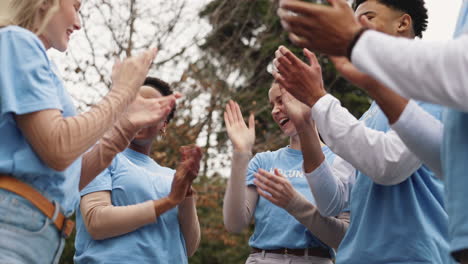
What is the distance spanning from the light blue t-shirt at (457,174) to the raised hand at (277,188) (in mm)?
1414

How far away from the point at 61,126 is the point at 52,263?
1.76 feet

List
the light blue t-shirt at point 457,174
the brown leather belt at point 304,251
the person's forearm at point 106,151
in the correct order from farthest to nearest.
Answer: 1. the brown leather belt at point 304,251
2. the person's forearm at point 106,151
3. the light blue t-shirt at point 457,174

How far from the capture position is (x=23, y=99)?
76.2 inches

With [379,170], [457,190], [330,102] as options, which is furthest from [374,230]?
[457,190]

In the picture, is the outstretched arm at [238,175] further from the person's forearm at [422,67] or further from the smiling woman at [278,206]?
the person's forearm at [422,67]

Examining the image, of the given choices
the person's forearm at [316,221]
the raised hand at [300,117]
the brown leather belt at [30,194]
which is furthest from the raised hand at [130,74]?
the person's forearm at [316,221]

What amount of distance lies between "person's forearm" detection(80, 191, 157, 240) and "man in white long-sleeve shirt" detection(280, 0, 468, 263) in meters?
1.55

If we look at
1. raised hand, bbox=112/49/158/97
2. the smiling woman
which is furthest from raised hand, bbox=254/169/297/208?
raised hand, bbox=112/49/158/97

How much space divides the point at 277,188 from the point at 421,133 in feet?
4.15

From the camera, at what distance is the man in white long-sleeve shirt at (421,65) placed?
143cm

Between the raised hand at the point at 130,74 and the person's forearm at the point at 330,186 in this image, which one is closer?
the raised hand at the point at 130,74

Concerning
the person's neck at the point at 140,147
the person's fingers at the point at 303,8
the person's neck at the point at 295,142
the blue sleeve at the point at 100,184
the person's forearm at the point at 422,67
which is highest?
the person's fingers at the point at 303,8

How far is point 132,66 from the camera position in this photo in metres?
2.29

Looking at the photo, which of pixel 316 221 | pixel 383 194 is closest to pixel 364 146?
pixel 383 194
